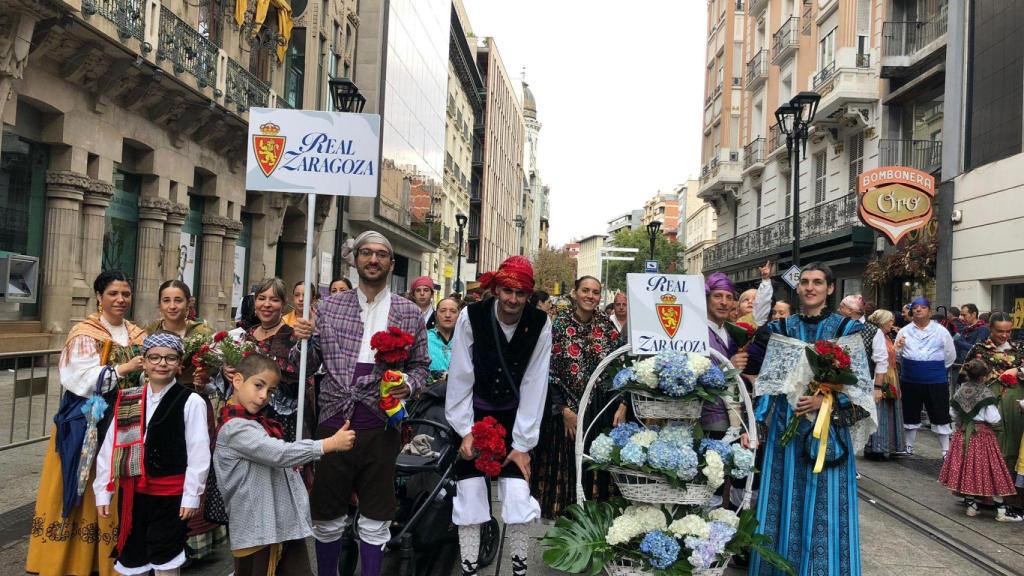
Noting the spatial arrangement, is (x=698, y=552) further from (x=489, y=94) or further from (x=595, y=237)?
(x=595, y=237)

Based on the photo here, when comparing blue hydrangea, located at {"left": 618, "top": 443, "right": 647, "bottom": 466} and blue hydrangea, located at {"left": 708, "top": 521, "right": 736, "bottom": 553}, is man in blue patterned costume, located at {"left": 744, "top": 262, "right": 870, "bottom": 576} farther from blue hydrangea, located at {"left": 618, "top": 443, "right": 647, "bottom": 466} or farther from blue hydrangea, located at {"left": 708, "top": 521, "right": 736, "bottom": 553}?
blue hydrangea, located at {"left": 618, "top": 443, "right": 647, "bottom": 466}

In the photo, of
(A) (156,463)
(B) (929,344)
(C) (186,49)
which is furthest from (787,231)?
(A) (156,463)

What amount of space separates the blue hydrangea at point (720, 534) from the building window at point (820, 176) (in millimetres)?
24105

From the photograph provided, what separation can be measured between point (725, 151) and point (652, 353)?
34963 mm

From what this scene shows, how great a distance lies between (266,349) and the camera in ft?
18.4

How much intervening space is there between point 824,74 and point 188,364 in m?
24.0

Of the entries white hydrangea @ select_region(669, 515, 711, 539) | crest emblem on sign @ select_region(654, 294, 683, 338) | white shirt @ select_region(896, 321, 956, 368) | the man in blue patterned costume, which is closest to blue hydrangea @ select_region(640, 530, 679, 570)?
white hydrangea @ select_region(669, 515, 711, 539)

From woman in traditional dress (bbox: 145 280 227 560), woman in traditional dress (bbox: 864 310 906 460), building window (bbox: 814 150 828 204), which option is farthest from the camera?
building window (bbox: 814 150 828 204)

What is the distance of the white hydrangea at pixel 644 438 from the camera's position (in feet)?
14.1

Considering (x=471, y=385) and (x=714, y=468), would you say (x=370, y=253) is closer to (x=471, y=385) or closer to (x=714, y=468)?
(x=471, y=385)

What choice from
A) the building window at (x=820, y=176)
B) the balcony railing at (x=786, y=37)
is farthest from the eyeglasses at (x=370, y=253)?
the balcony railing at (x=786, y=37)

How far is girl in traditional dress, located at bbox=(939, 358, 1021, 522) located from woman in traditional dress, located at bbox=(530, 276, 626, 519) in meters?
3.96

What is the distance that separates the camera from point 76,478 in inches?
182

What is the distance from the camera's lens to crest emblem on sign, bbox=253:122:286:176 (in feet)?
17.7
